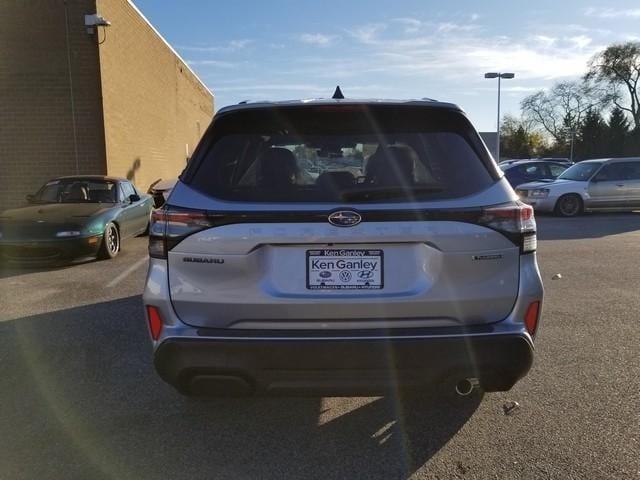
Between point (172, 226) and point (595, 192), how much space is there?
15212 millimetres

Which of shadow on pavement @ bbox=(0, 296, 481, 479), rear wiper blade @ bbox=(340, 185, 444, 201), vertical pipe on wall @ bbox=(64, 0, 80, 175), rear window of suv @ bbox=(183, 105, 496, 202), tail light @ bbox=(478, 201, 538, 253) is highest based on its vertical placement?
vertical pipe on wall @ bbox=(64, 0, 80, 175)

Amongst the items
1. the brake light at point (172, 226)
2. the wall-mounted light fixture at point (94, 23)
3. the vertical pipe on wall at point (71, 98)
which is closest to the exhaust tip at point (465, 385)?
the brake light at point (172, 226)

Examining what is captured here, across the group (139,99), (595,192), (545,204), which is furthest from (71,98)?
(595,192)

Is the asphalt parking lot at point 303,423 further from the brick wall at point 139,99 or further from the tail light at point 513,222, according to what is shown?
the brick wall at point 139,99

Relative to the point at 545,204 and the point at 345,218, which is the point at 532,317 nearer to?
the point at 345,218

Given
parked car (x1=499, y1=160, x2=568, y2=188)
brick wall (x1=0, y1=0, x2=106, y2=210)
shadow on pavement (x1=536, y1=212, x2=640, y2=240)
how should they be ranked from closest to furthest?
1. shadow on pavement (x1=536, y1=212, x2=640, y2=240)
2. brick wall (x1=0, y1=0, x2=106, y2=210)
3. parked car (x1=499, y1=160, x2=568, y2=188)

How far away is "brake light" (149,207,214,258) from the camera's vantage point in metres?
2.74

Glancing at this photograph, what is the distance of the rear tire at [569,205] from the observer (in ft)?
51.0

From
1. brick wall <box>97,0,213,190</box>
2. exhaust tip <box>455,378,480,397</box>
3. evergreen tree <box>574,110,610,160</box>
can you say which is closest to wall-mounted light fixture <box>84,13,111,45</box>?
brick wall <box>97,0,213,190</box>

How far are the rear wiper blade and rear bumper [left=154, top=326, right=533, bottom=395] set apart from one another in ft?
2.22

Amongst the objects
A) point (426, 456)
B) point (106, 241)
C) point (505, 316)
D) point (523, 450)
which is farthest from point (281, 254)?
point (106, 241)

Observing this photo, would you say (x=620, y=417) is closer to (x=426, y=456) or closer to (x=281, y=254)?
(x=426, y=456)

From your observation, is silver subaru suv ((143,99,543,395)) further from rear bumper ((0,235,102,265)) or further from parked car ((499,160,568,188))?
parked car ((499,160,568,188))

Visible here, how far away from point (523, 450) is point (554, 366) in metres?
1.38
